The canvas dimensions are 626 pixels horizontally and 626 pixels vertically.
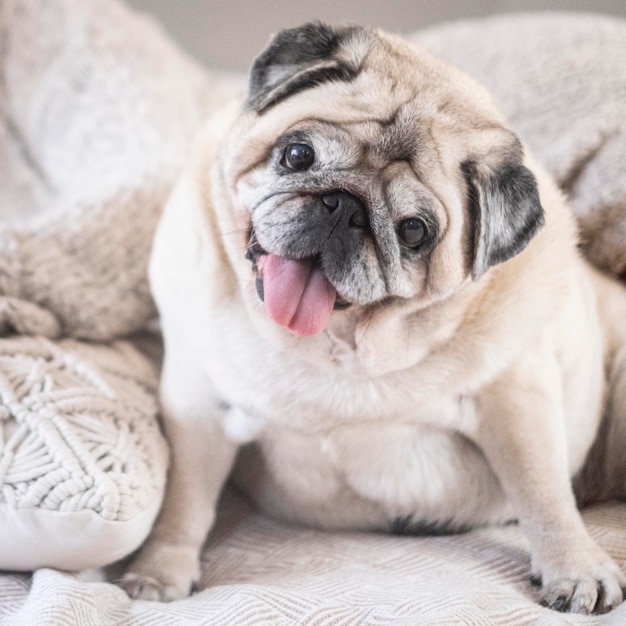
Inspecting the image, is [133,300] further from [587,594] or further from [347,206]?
[587,594]

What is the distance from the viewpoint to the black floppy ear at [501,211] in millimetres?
1442

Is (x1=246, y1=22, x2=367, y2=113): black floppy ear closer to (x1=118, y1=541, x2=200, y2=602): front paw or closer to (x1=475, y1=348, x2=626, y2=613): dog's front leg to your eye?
(x1=475, y1=348, x2=626, y2=613): dog's front leg

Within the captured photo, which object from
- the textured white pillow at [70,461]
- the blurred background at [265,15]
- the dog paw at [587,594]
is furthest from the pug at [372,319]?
the blurred background at [265,15]

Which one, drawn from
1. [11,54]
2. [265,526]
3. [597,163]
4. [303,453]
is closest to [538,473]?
[303,453]

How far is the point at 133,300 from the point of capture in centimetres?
205

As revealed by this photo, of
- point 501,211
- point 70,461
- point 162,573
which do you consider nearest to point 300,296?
point 501,211

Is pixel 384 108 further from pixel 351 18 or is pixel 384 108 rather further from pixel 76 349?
pixel 351 18

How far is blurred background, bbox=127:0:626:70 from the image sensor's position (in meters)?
3.29

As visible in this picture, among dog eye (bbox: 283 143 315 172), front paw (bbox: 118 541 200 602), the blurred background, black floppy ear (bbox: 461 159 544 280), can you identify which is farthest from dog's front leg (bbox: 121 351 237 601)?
the blurred background

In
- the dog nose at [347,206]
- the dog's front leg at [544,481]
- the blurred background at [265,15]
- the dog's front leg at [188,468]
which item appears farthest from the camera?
the blurred background at [265,15]

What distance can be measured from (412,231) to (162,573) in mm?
861

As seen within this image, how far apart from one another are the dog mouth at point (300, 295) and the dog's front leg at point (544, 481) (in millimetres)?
431

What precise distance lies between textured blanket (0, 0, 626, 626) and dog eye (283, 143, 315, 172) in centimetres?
66

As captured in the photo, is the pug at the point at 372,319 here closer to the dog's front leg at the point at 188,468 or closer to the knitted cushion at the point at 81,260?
the dog's front leg at the point at 188,468
